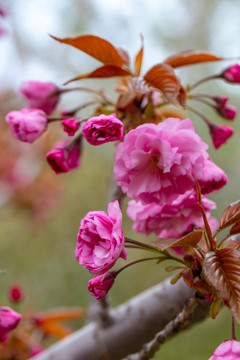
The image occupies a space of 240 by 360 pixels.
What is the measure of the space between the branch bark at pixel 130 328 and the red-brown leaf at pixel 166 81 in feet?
1.06

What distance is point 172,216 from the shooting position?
30.3 inches

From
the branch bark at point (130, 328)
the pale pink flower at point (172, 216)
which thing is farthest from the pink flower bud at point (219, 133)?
the branch bark at point (130, 328)

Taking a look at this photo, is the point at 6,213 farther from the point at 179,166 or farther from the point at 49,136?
the point at 179,166

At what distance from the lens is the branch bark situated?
0.85 m

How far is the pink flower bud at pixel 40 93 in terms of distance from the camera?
3.01 feet

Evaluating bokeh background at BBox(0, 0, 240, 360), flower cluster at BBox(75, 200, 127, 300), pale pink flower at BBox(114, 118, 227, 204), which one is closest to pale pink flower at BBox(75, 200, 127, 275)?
flower cluster at BBox(75, 200, 127, 300)

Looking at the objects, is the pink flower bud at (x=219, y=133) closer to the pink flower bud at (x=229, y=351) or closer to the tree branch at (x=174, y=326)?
the tree branch at (x=174, y=326)

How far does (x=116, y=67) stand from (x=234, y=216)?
0.33m

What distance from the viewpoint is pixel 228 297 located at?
1.76 feet

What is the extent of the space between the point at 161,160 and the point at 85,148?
381 cm

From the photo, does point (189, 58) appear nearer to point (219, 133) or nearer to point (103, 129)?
point (219, 133)

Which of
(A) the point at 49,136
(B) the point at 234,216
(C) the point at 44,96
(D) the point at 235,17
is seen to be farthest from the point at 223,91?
(B) the point at 234,216

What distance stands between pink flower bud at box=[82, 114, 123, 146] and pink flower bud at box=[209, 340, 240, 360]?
0.98ft

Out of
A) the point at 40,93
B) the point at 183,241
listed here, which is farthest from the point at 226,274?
the point at 40,93
